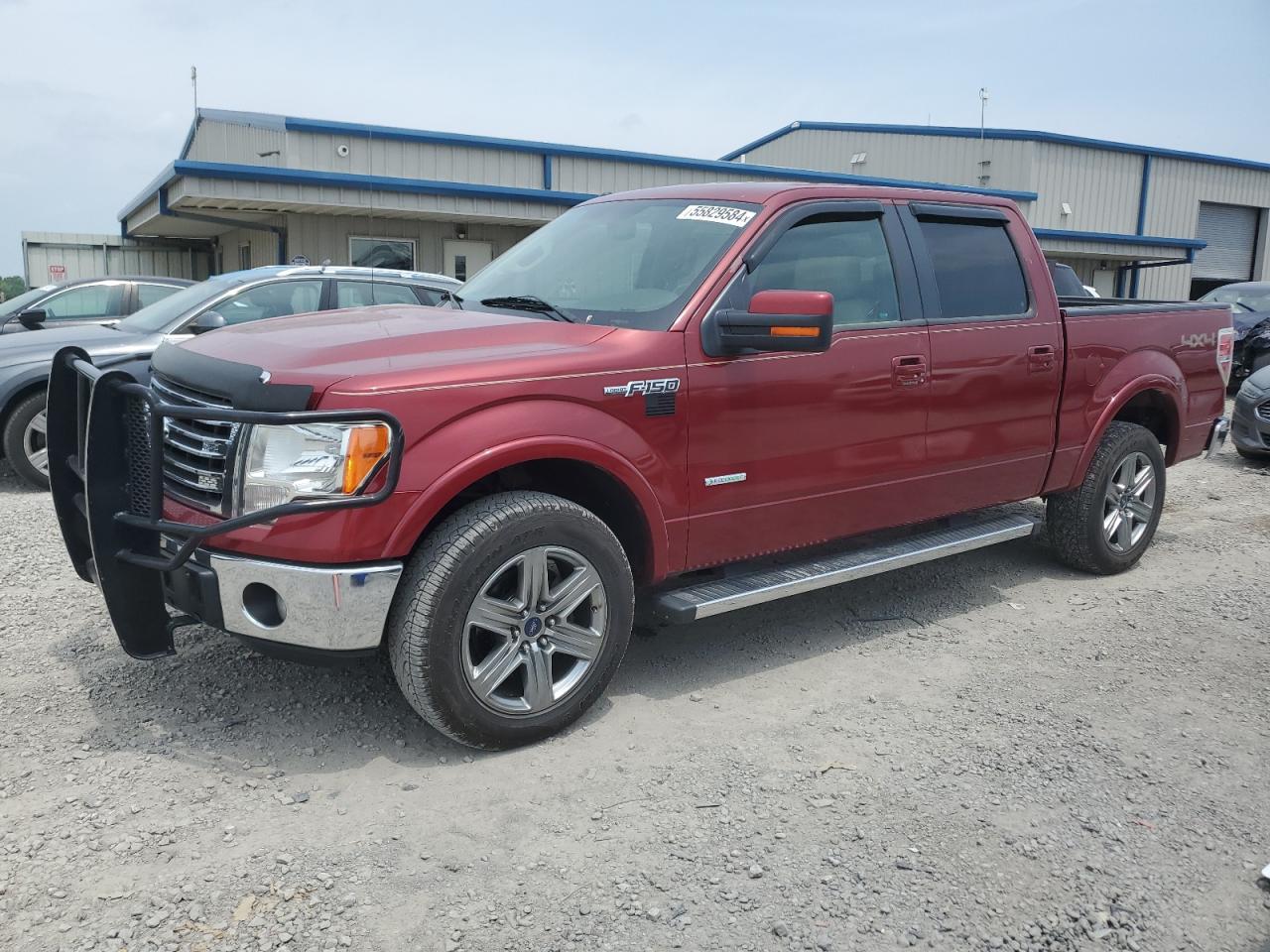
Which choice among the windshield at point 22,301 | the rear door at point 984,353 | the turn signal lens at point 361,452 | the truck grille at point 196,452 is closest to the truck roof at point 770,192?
the rear door at point 984,353

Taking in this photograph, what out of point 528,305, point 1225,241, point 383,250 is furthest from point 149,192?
point 1225,241

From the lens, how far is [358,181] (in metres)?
14.7

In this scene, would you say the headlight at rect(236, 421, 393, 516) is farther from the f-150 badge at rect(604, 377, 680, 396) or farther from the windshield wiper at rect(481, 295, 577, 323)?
the windshield wiper at rect(481, 295, 577, 323)

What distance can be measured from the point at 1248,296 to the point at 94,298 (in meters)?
15.3

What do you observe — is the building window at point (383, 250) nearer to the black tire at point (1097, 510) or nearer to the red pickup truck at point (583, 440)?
the red pickup truck at point (583, 440)

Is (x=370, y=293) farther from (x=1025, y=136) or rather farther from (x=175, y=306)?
(x=1025, y=136)

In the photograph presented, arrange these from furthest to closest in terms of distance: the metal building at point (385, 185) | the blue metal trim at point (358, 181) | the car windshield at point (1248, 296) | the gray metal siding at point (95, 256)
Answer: the gray metal siding at point (95, 256) < the car windshield at point (1248, 296) < the metal building at point (385, 185) < the blue metal trim at point (358, 181)

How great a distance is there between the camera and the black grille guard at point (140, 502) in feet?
10.4

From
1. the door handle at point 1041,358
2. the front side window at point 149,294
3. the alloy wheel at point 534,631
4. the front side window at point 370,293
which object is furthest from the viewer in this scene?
the front side window at point 149,294

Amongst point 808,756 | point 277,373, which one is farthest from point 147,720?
point 808,756

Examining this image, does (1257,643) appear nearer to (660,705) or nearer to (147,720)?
(660,705)

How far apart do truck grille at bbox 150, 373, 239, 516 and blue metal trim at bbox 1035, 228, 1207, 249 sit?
21.8 m

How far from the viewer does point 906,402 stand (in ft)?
15.0

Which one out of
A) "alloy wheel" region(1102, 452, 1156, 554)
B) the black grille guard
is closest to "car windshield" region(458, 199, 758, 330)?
the black grille guard
